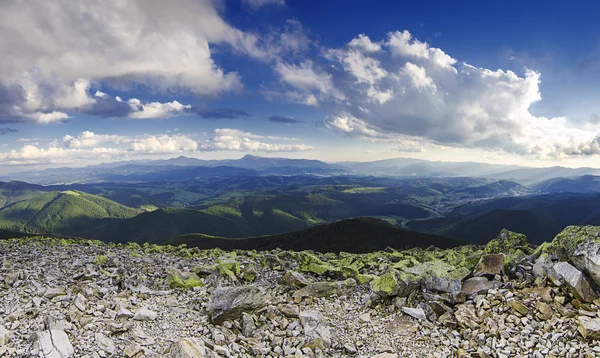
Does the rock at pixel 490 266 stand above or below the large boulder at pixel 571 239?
below

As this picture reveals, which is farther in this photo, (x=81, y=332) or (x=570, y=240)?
(x=570, y=240)

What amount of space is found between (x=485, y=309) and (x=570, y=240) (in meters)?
7.13

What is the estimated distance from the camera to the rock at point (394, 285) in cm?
1662

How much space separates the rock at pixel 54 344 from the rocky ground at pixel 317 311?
4 centimetres

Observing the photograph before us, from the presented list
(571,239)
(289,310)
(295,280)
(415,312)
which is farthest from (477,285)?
(295,280)

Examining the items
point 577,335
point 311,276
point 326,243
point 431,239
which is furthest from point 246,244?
point 577,335

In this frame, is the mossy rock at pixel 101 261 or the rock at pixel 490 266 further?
the mossy rock at pixel 101 261

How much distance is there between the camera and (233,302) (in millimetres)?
15016

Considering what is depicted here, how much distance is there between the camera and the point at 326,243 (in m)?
151

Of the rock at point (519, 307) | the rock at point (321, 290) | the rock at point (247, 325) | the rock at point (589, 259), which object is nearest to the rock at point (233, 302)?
the rock at point (247, 325)

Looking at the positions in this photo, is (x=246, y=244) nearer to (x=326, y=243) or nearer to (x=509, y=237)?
(x=326, y=243)

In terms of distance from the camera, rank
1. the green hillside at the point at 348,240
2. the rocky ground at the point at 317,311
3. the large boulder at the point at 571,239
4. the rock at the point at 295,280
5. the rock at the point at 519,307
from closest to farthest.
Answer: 1. the rocky ground at the point at 317,311
2. the rock at the point at 519,307
3. the large boulder at the point at 571,239
4. the rock at the point at 295,280
5. the green hillside at the point at 348,240

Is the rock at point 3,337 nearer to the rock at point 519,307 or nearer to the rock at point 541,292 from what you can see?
the rock at point 519,307

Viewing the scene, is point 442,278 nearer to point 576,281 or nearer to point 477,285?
point 477,285
